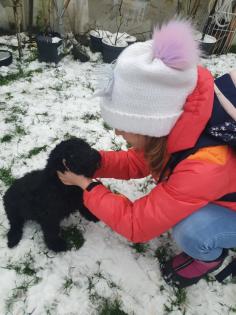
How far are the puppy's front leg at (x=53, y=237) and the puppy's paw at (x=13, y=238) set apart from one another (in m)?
0.20

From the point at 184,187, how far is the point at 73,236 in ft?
3.55

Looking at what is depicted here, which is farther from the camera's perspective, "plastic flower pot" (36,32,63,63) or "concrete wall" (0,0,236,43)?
"concrete wall" (0,0,236,43)

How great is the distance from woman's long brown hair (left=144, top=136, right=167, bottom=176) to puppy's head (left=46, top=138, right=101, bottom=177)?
0.33 meters

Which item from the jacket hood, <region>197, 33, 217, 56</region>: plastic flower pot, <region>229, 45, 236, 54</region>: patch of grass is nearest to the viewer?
A: the jacket hood

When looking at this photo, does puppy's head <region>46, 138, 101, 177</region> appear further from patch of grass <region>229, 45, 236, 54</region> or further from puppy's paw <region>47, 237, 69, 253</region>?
patch of grass <region>229, 45, 236, 54</region>

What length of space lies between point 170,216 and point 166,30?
84 cm

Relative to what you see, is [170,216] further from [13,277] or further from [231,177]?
[13,277]

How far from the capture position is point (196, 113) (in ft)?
4.46

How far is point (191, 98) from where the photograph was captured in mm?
1360

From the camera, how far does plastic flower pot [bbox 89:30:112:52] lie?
4539mm

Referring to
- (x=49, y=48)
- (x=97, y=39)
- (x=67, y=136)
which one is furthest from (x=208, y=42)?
(x=67, y=136)

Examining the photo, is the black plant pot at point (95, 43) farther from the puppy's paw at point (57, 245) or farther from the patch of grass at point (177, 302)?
the patch of grass at point (177, 302)

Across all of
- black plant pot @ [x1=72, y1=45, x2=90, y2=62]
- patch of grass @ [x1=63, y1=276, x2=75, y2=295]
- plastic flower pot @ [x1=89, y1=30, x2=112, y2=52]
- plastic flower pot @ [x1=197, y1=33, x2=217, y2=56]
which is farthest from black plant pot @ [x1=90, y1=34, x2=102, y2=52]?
patch of grass @ [x1=63, y1=276, x2=75, y2=295]

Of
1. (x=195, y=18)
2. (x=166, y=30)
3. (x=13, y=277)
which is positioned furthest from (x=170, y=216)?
(x=195, y=18)
